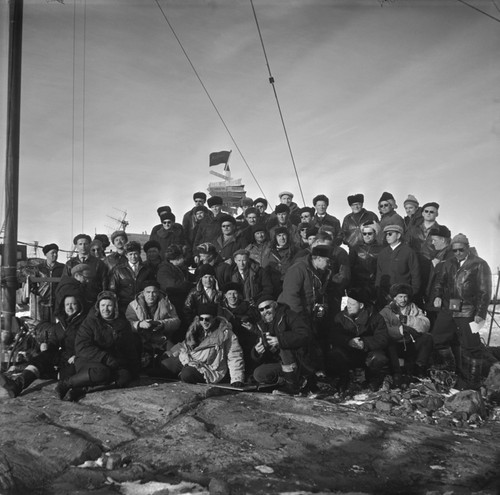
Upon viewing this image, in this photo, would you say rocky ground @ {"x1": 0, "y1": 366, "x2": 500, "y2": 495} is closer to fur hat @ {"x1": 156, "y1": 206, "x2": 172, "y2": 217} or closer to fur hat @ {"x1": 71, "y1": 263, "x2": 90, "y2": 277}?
fur hat @ {"x1": 71, "y1": 263, "x2": 90, "y2": 277}

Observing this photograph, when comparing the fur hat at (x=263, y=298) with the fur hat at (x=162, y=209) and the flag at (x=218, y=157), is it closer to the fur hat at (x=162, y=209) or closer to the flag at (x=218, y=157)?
the fur hat at (x=162, y=209)

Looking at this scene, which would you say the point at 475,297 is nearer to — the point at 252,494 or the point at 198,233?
the point at 252,494

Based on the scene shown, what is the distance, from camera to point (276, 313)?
6.47 meters

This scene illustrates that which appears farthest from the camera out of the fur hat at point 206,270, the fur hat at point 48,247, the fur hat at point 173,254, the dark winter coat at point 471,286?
the fur hat at point 48,247

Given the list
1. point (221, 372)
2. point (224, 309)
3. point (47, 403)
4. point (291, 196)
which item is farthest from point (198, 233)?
point (47, 403)

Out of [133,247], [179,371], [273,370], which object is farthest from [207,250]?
[273,370]

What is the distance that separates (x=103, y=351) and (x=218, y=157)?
1561 centimetres

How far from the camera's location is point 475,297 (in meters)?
6.56

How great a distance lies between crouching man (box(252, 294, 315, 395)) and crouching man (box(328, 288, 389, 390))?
426 millimetres

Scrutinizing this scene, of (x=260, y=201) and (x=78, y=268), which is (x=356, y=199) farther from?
(x=78, y=268)

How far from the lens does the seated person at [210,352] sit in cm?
629

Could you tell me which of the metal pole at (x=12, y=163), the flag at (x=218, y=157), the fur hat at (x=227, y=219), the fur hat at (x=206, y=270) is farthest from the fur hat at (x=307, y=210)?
the flag at (x=218, y=157)

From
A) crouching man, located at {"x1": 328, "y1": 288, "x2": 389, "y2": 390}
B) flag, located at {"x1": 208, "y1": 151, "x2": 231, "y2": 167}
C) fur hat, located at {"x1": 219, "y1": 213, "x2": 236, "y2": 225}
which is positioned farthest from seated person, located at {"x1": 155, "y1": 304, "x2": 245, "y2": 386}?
flag, located at {"x1": 208, "y1": 151, "x2": 231, "y2": 167}

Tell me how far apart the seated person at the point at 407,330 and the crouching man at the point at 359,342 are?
200mm
